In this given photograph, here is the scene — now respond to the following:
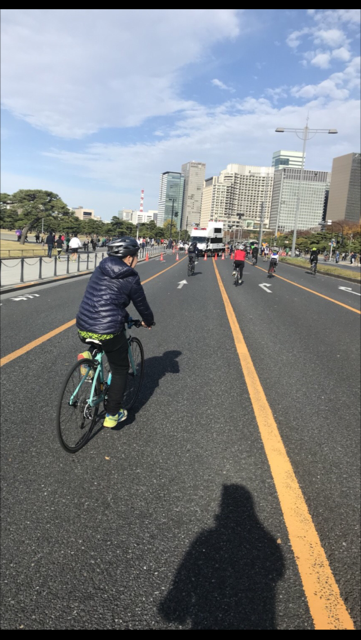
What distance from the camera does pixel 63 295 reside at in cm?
1277

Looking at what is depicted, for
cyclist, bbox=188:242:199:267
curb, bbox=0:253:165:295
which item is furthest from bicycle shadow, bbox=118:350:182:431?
cyclist, bbox=188:242:199:267

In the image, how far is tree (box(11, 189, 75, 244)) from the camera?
48688 millimetres

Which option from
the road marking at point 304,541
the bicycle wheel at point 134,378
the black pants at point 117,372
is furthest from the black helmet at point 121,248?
the road marking at point 304,541

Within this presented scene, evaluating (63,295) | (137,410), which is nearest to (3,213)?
(63,295)

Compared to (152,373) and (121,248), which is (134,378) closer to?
(152,373)

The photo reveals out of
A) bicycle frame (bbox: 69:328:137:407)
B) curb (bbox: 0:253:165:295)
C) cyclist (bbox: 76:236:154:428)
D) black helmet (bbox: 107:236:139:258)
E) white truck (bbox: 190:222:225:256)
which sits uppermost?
white truck (bbox: 190:222:225:256)

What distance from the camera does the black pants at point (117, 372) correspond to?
3814 millimetres

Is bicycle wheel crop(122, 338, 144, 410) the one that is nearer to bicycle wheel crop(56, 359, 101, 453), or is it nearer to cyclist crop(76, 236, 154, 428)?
bicycle wheel crop(56, 359, 101, 453)

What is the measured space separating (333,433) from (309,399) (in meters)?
0.92

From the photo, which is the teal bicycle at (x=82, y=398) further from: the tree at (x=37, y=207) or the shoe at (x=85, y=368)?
the tree at (x=37, y=207)

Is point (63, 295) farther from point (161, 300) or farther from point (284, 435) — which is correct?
point (284, 435)

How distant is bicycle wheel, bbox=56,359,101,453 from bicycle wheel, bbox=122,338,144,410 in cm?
70

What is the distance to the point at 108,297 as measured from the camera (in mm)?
3600

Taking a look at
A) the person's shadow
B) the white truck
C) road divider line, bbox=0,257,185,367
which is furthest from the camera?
the white truck
